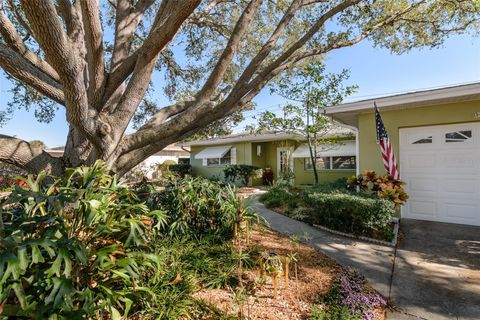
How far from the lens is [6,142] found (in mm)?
4441

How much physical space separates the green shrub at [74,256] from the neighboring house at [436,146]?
7093 mm

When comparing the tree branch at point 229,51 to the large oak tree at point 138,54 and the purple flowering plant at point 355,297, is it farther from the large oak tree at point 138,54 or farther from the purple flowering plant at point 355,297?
the purple flowering plant at point 355,297

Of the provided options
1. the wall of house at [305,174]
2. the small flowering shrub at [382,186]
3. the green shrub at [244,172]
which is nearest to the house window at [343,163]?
the wall of house at [305,174]

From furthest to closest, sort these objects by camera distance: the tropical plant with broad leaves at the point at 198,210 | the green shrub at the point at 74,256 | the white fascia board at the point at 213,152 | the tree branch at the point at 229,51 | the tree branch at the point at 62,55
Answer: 1. the white fascia board at the point at 213,152
2. the tree branch at the point at 229,51
3. the tropical plant with broad leaves at the point at 198,210
4. the tree branch at the point at 62,55
5. the green shrub at the point at 74,256

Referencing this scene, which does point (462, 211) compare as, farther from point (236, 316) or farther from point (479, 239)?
point (236, 316)

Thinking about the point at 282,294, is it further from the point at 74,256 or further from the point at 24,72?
the point at 24,72

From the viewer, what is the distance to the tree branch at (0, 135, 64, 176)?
14.5 feet

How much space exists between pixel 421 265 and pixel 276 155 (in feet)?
43.9

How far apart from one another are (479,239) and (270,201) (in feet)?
18.3

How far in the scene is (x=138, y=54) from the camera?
4.64 metres

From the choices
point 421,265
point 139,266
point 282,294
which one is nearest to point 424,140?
point 421,265

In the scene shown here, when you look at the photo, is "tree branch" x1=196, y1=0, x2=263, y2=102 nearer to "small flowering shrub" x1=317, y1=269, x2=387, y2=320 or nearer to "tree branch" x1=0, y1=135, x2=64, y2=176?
"tree branch" x1=0, y1=135, x2=64, y2=176

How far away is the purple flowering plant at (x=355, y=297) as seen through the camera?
2994 millimetres

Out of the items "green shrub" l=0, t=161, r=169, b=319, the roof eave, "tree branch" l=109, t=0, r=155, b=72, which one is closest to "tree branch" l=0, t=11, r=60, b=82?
"tree branch" l=109, t=0, r=155, b=72
